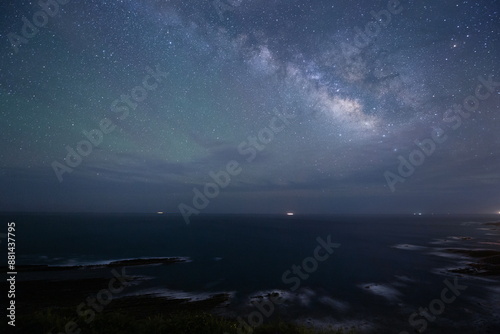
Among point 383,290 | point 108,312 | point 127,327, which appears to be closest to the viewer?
point 127,327

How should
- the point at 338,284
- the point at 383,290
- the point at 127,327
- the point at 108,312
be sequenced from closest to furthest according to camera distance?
the point at 127,327 < the point at 108,312 < the point at 383,290 < the point at 338,284

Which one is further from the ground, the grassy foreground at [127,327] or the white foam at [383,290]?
the grassy foreground at [127,327]

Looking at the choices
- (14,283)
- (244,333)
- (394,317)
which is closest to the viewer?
(244,333)

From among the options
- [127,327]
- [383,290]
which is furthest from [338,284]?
[127,327]

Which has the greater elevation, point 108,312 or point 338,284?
point 108,312

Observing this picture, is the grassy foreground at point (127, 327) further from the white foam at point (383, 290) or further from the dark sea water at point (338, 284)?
the white foam at point (383, 290)

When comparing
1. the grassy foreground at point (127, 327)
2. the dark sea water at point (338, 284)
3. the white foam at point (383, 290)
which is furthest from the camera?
the white foam at point (383, 290)

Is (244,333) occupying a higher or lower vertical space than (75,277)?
higher

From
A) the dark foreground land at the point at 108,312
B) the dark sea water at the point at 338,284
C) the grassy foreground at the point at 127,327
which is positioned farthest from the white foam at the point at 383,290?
the grassy foreground at the point at 127,327

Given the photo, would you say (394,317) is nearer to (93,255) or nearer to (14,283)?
(14,283)

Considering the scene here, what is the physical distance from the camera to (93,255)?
4922cm

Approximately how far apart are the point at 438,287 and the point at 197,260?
3709 centimetres

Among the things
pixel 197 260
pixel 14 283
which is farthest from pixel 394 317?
pixel 14 283

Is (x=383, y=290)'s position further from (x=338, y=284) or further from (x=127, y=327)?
(x=127, y=327)
